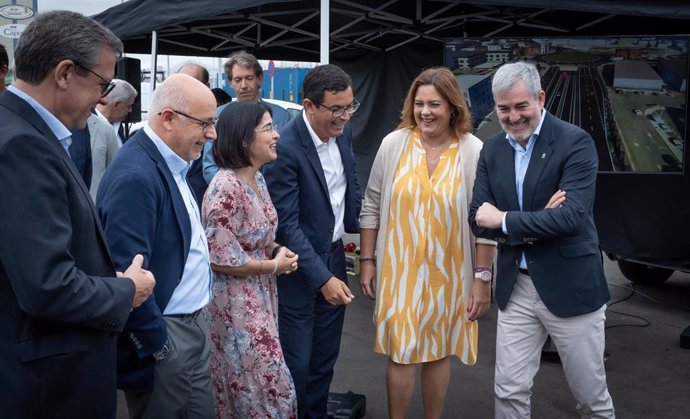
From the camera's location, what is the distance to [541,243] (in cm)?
301

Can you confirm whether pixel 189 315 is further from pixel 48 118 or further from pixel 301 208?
pixel 301 208

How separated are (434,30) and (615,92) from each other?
3352mm

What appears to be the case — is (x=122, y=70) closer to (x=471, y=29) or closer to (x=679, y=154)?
(x=471, y=29)

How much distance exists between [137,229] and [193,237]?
0.88 ft

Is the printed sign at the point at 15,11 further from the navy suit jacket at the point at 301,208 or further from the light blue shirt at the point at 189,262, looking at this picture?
the light blue shirt at the point at 189,262

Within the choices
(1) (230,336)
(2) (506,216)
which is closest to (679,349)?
(2) (506,216)

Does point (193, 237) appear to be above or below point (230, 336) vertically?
above

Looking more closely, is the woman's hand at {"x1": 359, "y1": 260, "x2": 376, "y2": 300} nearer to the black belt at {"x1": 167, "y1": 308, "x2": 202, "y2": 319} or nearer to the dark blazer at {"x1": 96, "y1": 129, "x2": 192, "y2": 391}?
the black belt at {"x1": 167, "y1": 308, "x2": 202, "y2": 319}

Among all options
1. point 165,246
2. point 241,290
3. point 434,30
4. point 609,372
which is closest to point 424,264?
point 241,290

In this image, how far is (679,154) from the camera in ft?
19.7

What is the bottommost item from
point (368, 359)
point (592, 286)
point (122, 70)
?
point (368, 359)

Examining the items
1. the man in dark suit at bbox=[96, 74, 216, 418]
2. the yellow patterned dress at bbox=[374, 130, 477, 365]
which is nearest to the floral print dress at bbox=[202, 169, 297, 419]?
the man in dark suit at bbox=[96, 74, 216, 418]

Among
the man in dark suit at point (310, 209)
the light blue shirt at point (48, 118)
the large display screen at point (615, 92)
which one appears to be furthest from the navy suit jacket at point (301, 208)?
the large display screen at point (615, 92)

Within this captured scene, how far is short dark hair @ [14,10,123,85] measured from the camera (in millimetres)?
1753
